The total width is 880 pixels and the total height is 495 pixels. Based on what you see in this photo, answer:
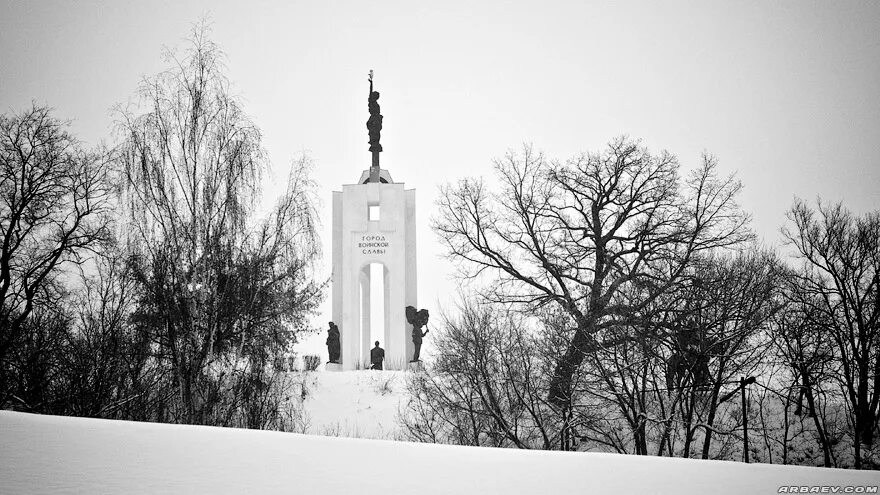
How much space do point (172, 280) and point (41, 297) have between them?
5818 mm

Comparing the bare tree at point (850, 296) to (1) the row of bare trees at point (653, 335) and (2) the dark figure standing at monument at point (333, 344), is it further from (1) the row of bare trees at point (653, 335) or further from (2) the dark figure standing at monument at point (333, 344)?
(2) the dark figure standing at monument at point (333, 344)

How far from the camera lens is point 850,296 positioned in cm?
1898

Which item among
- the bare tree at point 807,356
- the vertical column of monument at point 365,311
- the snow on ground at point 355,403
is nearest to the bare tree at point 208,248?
the snow on ground at point 355,403

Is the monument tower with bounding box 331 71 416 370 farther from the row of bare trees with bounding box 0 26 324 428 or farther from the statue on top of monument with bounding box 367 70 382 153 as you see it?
the row of bare trees with bounding box 0 26 324 428

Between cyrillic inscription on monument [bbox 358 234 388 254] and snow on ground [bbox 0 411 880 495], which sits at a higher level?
cyrillic inscription on monument [bbox 358 234 388 254]

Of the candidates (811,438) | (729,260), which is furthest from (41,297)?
(811,438)

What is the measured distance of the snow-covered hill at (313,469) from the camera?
260 cm

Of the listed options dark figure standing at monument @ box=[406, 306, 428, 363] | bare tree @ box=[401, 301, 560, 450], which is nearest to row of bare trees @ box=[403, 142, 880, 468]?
bare tree @ box=[401, 301, 560, 450]

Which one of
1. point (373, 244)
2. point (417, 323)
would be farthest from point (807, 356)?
point (373, 244)

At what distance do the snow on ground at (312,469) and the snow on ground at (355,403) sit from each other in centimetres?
1250

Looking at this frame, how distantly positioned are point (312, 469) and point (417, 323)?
974 inches

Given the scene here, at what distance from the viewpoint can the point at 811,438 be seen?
723 inches

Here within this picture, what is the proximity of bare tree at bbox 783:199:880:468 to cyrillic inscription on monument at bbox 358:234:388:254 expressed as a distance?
15.4 m

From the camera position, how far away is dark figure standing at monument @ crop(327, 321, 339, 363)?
28.0 m
